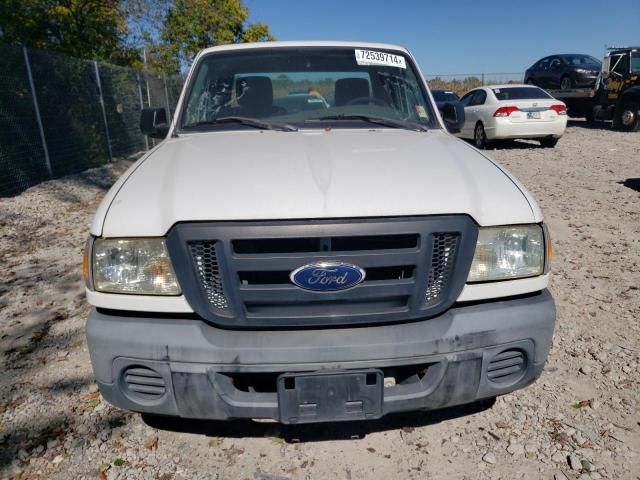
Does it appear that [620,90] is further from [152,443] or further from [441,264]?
[152,443]

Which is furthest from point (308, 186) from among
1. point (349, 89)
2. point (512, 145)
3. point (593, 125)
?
point (593, 125)

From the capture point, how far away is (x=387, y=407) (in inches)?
79.0

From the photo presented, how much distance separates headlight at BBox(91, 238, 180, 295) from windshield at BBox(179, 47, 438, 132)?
1.43 meters

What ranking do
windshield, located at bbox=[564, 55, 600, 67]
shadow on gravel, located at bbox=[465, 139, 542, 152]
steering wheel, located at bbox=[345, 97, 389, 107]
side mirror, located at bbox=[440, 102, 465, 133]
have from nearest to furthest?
steering wheel, located at bbox=[345, 97, 389, 107] → side mirror, located at bbox=[440, 102, 465, 133] → shadow on gravel, located at bbox=[465, 139, 542, 152] → windshield, located at bbox=[564, 55, 600, 67]

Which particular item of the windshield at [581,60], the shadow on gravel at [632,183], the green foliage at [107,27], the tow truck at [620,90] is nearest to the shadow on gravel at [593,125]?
the tow truck at [620,90]

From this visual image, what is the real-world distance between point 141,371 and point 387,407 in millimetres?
1006

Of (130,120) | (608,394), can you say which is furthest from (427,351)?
(130,120)

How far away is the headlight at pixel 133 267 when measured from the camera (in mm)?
1993

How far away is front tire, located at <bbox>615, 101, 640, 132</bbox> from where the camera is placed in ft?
47.4

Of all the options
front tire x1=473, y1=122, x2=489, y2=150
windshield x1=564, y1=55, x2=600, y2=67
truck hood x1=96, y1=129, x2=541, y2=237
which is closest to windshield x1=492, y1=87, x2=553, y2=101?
front tire x1=473, y1=122, x2=489, y2=150

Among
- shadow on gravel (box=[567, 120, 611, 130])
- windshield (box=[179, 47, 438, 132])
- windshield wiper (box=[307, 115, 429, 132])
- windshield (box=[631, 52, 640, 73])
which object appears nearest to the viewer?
windshield wiper (box=[307, 115, 429, 132])

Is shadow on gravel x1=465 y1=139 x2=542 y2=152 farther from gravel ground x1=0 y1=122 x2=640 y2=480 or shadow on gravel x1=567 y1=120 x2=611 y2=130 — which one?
gravel ground x1=0 y1=122 x2=640 y2=480

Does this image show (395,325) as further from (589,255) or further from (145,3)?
(145,3)

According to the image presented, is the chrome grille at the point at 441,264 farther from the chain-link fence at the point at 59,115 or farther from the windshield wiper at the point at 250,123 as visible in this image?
the chain-link fence at the point at 59,115
